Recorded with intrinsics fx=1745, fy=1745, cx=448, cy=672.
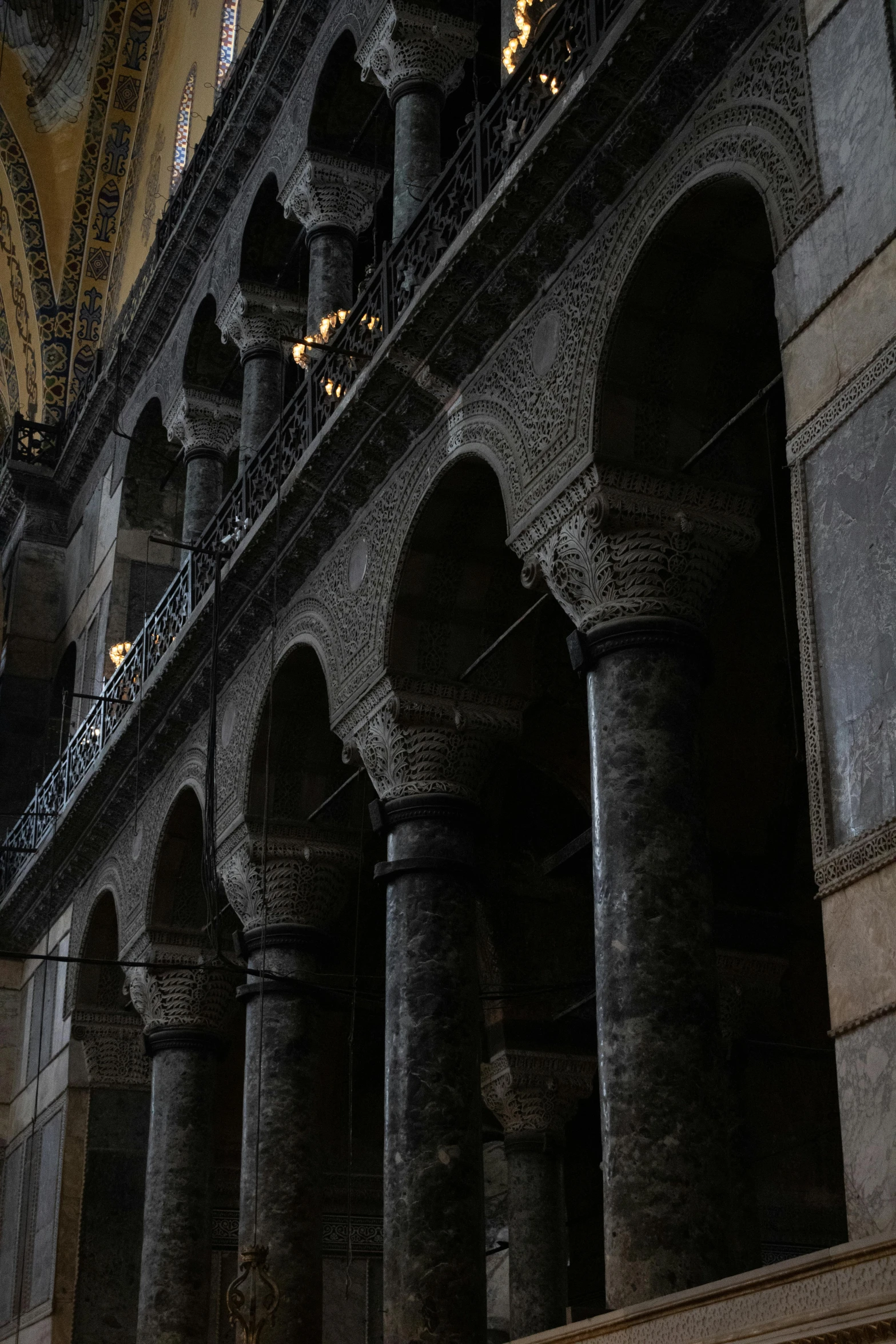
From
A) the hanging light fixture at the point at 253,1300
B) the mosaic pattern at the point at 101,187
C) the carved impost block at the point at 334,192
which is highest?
the mosaic pattern at the point at 101,187

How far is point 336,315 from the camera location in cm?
1105

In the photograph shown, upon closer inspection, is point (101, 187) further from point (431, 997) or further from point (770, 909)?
point (431, 997)

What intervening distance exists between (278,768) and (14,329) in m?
13.1

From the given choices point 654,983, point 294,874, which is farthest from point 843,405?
point 294,874

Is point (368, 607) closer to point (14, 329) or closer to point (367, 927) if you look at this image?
point (367, 927)

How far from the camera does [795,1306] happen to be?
407 centimetres

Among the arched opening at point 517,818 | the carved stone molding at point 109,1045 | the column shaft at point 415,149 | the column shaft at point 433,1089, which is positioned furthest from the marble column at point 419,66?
the carved stone molding at point 109,1045

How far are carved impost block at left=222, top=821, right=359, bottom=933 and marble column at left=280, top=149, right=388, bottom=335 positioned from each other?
134 inches

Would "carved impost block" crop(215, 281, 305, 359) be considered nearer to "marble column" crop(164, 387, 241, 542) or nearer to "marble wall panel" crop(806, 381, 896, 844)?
"marble column" crop(164, 387, 241, 542)

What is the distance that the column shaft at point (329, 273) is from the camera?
1156cm

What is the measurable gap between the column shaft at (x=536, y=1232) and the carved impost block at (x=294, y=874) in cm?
224

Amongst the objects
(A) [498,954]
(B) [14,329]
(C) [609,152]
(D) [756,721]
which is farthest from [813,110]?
(B) [14,329]

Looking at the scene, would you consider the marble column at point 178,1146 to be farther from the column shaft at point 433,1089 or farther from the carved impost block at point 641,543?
the carved impost block at point 641,543

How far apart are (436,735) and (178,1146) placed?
451 centimetres
